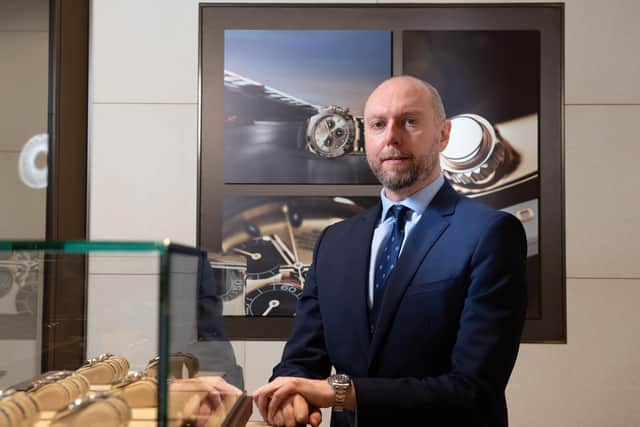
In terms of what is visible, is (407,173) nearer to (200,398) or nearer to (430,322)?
(430,322)

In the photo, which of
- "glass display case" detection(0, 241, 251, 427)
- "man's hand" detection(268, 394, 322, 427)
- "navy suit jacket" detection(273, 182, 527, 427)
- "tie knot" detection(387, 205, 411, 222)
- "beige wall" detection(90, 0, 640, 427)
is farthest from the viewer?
"beige wall" detection(90, 0, 640, 427)

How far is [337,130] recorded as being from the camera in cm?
310

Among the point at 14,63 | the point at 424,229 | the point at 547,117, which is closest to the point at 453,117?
the point at 547,117

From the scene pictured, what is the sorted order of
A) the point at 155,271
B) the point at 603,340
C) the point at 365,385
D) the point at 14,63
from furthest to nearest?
the point at 603,340 → the point at 14,63 → the point at 365,385 → the point at 155,271

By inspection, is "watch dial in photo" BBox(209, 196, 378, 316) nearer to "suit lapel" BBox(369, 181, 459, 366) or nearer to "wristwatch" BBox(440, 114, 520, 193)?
"wristwatch" BBox(440, 114, 520, 193)

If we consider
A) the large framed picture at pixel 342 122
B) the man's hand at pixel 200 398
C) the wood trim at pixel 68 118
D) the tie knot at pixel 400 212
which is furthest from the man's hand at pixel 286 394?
the wood trim at pixel 68 118

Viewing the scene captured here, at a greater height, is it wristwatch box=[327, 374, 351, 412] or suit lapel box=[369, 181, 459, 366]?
suit lapel box=[369, 181, 459, 366]

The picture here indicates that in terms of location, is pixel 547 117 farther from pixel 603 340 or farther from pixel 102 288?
pixel 102 288

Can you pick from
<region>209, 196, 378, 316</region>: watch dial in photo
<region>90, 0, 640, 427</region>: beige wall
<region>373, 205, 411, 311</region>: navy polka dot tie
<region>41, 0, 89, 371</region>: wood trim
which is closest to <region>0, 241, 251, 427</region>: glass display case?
<region>373, 205, 411, 311</region>: navy polka dot tie

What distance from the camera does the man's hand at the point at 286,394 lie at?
129 cm

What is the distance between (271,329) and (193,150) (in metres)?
0.85

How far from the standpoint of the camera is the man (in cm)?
139

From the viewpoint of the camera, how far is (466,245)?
152 centimetres

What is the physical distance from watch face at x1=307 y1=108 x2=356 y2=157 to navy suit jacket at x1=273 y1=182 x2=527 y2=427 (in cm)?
140
